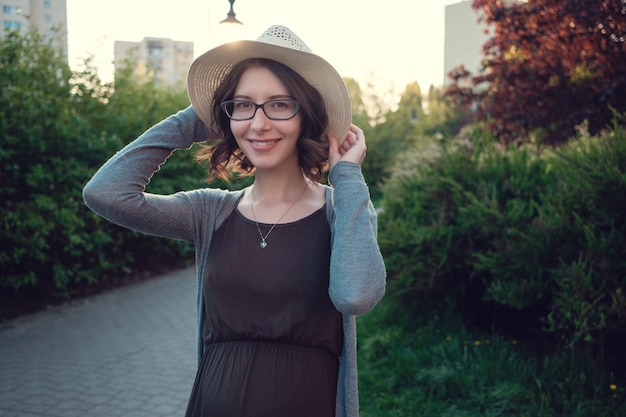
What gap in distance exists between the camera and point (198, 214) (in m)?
2.10

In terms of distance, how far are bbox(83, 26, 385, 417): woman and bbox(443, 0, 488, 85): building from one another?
1840 centimetres

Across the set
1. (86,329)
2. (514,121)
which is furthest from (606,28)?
(86,329)

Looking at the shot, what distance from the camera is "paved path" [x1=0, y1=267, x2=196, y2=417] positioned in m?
4.82

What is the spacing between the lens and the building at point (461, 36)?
65.3ft

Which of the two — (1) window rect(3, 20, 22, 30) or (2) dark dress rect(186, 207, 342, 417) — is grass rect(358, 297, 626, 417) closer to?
(2) dark dress rect(186, 207, 342, 417)

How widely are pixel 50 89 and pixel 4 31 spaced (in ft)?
2.95

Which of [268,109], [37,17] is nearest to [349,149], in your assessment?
[268,109]

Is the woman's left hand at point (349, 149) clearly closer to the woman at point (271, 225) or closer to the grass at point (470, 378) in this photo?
the woman at point (271, 225)

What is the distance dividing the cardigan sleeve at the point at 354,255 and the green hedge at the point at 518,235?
262cm

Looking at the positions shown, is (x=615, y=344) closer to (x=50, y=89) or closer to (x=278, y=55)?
(x=278, y=55)

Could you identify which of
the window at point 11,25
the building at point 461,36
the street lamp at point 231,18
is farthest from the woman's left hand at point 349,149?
the building at point 461,36

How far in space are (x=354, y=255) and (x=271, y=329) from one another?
0.37 m

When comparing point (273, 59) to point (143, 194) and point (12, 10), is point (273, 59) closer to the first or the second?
point (143, 194)

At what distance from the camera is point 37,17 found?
8438 mm
